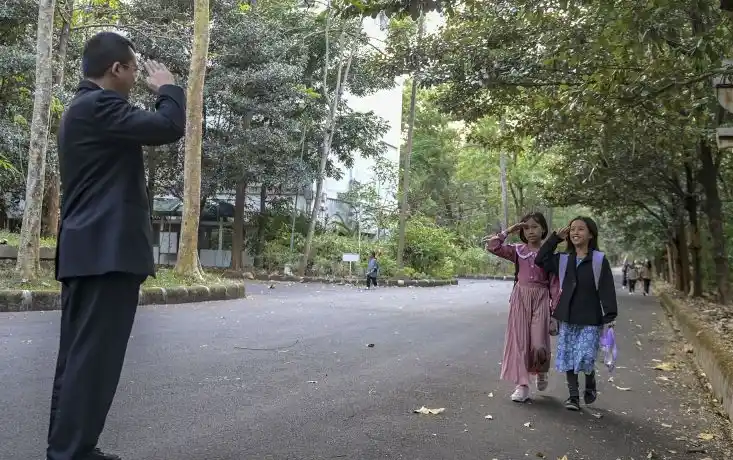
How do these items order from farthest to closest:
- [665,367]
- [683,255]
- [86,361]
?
1. [683,255]
2. [665,367]
3. [86,361]

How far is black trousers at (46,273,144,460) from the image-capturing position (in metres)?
2.59

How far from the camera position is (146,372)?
5.82 metres

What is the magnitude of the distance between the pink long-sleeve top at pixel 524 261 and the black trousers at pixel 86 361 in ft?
12.7

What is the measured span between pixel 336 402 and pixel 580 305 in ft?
7.14

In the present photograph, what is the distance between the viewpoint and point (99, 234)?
263cm

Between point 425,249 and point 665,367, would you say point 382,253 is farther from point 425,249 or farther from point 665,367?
point 665,367

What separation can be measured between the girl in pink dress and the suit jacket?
11.9 feet

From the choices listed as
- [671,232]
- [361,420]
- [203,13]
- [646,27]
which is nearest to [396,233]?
[671,232]

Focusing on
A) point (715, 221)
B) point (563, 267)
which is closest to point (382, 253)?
point (715, 221)

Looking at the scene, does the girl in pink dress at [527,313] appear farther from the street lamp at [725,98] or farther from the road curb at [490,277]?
the road curb at [490,277]

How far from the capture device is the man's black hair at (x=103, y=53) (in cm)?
279

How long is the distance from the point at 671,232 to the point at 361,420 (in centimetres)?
2811

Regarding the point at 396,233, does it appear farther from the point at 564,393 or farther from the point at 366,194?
the point at 564,393

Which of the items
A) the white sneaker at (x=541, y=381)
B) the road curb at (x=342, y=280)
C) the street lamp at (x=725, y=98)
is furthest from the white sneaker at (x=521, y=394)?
the road curb at (x=342, y=280)
